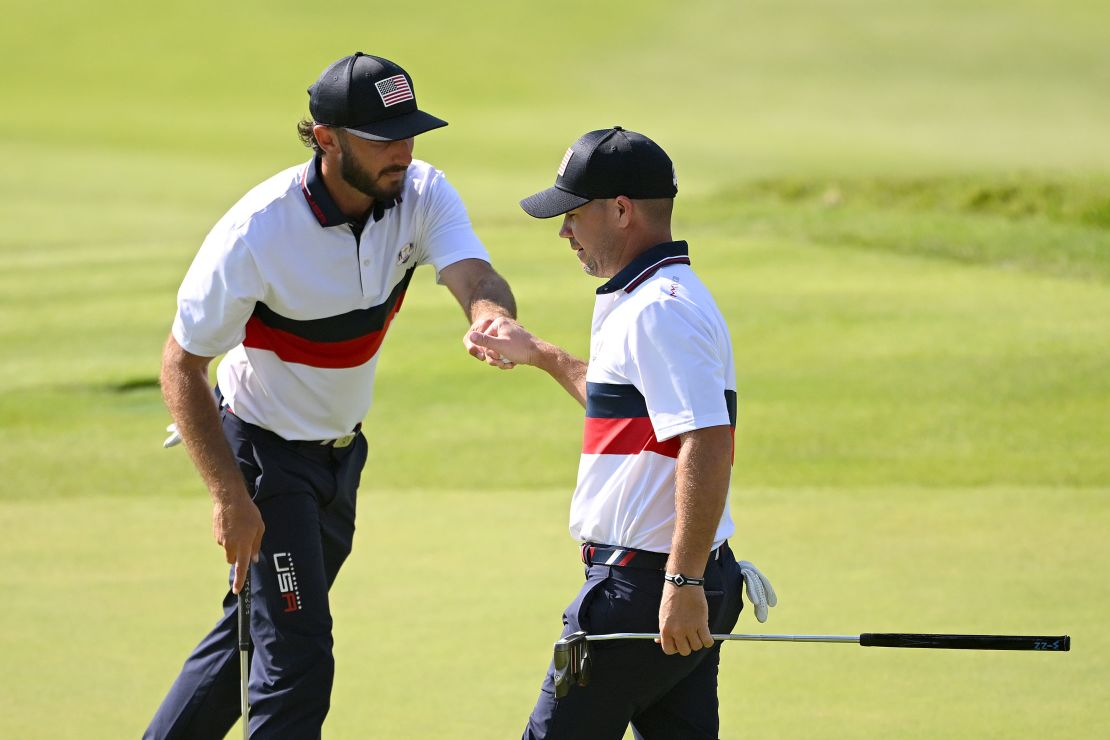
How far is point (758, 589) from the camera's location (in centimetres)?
353

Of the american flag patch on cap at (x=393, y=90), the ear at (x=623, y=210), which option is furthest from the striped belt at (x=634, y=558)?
the american flag patch on cap at (x=393, y=90)

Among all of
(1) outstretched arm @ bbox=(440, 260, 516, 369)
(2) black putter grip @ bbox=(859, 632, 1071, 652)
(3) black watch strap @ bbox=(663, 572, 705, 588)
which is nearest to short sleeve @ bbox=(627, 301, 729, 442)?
(3) black watch strap @ bbox=(663, 572, 705, 588)

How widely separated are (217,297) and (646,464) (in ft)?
4.15

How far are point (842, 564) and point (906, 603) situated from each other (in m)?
0.54

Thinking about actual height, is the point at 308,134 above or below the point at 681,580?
above

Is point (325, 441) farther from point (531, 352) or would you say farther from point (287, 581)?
point (531, 352)

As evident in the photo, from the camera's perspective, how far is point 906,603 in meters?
5.82

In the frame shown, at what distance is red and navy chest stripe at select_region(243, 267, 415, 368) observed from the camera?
419 cm

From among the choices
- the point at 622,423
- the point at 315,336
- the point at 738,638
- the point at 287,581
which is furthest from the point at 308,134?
the point at 738,638

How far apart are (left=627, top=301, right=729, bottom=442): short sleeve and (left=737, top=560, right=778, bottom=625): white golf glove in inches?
19.0

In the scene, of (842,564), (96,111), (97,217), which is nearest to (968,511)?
(842,564)

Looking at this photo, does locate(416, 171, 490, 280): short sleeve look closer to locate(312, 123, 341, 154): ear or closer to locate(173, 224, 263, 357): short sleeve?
locate(312, 123, 341, 154): ear

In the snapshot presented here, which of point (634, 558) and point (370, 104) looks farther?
point (370, 104)

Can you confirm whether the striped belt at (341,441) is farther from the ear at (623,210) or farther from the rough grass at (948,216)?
the rough grass at (948,216)
